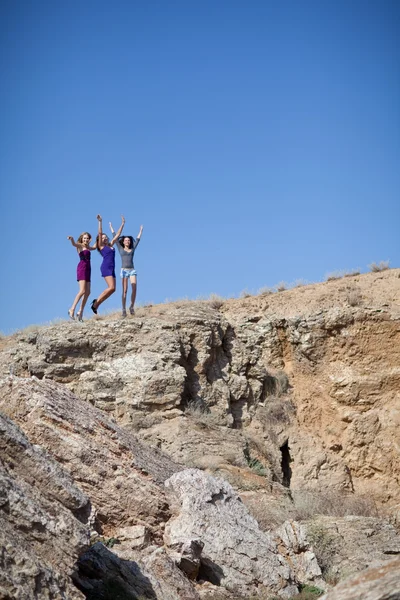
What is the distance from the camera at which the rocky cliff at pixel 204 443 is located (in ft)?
28.0

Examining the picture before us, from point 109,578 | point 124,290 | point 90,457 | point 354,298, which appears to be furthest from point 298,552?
point 354,298

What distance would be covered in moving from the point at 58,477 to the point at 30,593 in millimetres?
1972

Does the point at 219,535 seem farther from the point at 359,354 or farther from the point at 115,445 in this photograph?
the point at 359,354

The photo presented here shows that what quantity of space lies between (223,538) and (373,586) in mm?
4468

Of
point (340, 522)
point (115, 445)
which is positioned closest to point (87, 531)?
point (115, 445)

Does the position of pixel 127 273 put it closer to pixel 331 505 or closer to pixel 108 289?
pixel 108 289

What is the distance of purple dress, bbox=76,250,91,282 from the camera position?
18.1 metres

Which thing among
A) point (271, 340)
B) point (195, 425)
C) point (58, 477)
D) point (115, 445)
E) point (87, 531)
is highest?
point (271, 340)

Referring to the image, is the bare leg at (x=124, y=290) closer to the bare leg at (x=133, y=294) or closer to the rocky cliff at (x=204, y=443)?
the bare leg at (x=133, y=294)

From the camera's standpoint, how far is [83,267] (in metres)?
18.1

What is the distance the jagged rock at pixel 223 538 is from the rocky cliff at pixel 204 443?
0.07 ft

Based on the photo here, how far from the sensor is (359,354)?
19.8 metres

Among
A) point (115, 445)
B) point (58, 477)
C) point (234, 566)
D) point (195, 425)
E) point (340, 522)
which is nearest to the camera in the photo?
point (58, 477)

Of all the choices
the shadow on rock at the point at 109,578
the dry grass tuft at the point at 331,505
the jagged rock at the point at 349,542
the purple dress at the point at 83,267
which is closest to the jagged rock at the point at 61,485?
the shadow on rock at the point at 109,578
